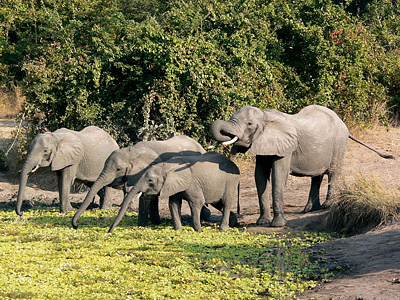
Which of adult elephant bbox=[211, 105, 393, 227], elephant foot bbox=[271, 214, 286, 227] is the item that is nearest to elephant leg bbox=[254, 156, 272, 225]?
adult elephant bbox=[211, 105, 393, 227]

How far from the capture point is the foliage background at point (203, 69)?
1705cm

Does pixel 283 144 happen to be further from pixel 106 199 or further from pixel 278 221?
pixel 106 199

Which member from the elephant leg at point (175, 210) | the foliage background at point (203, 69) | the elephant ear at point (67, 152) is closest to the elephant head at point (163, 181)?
the elephant leg at point (175, 210)

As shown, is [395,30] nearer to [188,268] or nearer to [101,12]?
[101,12]

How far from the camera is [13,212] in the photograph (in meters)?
14.4

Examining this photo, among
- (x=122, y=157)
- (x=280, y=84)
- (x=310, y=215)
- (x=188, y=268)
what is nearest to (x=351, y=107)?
(x=280, y=84)

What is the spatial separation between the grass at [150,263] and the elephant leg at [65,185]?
141cm

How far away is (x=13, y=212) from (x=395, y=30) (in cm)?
1363

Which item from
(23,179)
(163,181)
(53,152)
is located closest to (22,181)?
(23,179)

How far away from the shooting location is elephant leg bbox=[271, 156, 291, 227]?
12.2 metres

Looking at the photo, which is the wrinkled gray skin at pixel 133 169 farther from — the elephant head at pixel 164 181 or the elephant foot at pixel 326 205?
the elephant foot at pixel 326 205

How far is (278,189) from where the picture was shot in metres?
12.2

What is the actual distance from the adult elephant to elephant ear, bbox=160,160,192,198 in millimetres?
819

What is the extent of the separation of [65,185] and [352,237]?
20.6 feet
